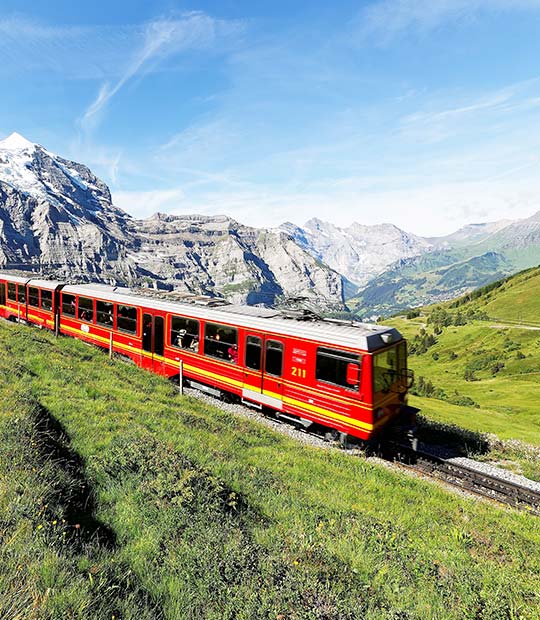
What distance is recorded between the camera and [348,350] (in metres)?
13.2

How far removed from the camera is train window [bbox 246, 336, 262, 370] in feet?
52.1

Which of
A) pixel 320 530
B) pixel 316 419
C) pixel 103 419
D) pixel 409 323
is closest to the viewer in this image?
pixel 320 530

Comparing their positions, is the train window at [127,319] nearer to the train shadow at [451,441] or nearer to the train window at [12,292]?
the train window at [12,292]

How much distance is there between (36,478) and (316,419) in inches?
393

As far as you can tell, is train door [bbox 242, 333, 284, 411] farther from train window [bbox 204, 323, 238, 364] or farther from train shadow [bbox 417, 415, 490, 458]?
train shadow [bbox 417, 415, 490, 458]

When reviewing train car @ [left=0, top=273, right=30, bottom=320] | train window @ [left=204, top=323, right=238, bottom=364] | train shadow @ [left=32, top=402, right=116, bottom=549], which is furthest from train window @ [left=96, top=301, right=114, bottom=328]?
train shadow @ [left=32, top=402, right=116, bottom=549]

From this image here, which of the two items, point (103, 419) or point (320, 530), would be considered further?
point (103, 419)

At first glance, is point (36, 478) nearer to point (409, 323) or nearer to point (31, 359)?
point (31, 359)

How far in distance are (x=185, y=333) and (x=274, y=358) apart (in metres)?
5.68

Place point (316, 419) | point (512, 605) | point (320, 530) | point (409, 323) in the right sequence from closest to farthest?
point (512, 605), point (320, 530), point (316, 419), point (409, 323)

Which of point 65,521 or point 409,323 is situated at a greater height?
point 65,521

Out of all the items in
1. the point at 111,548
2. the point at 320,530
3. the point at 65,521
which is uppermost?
the point at 65,521

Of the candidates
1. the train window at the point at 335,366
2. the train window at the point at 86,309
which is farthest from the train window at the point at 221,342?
the train window at the point at 86,309

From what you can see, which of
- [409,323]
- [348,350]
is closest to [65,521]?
[348,350]
